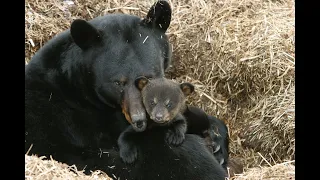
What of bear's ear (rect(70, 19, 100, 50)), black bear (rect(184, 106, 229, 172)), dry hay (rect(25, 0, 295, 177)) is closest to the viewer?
bear's ear (rect(70, 19, 100, 50))

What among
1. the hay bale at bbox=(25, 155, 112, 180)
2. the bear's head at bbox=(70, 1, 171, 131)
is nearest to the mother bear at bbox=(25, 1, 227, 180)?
the bear's head at bbox=(70, 1, 171, 131)

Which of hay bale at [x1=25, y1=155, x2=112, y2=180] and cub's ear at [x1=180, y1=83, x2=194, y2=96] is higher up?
cub's ear at [x1=180, y1=83, x2=194, y2=96]

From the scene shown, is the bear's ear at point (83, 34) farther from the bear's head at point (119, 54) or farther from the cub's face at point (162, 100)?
the cub's face at point (162, 100)

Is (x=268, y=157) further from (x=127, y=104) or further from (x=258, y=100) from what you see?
(x=127, y=104)

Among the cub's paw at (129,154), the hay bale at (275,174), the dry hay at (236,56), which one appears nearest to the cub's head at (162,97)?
the cub's paw at (129,154)

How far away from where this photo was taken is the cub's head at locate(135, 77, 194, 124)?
Answer: 5156 millimetres

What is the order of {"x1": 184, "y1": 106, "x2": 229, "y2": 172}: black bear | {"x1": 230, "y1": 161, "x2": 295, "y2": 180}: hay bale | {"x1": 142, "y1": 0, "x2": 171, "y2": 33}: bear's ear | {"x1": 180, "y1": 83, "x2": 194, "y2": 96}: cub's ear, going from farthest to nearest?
1. {"x1": 184, "y1": 106, "x2": 229, "y2": 172}: black bear
2. {"x1": 180, "y1": 83, "x2": 194, "y2": 96}: cub's ear
3. {"x1": 142, "y1": 0, "x2": 171, "y2": 33}: bear's ear
4. {"x1": 230, "y1": 161, "x2": 295, "y2": 180}: hay bale

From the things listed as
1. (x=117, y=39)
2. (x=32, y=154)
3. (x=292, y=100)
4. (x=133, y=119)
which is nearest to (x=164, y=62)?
(x=117, y=39)

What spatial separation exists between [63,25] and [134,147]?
12.1ft

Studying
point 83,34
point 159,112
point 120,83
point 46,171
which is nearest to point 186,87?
point 159,112

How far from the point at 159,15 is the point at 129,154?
4.45 feet

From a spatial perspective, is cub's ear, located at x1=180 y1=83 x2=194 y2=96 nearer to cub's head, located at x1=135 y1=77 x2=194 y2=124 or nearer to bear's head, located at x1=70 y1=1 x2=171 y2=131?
cub's head, located at x1=135 y1=77 x2=194 y2=124

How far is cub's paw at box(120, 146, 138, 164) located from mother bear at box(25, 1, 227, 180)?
0.05 meters

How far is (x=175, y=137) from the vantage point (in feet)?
17.3
